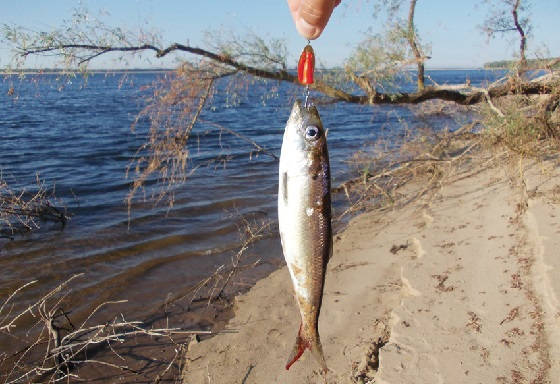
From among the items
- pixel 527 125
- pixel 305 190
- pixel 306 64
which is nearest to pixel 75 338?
pixel 305 190

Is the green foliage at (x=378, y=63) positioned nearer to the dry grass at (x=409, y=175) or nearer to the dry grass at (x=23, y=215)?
the dry grass at (x=409, y=175)

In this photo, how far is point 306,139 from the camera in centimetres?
252

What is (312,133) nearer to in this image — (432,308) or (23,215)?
(432,308)

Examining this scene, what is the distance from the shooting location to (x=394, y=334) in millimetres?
5141

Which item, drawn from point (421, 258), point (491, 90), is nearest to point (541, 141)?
point (491, 90)

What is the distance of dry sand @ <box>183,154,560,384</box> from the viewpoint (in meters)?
4.52

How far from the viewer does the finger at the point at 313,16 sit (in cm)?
236

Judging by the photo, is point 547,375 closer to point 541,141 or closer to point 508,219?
point 508,219

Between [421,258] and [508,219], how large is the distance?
1.66 metres

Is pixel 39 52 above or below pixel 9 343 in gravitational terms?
above

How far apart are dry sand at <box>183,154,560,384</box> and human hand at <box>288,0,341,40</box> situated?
3.48m

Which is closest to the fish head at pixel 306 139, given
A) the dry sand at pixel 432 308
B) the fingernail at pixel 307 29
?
the fingernail at pixel 307 29

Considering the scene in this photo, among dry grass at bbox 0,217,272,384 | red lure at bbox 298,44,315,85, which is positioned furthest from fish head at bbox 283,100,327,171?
dry grass at bbox 0,217,272,384

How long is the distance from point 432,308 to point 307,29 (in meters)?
4.17
